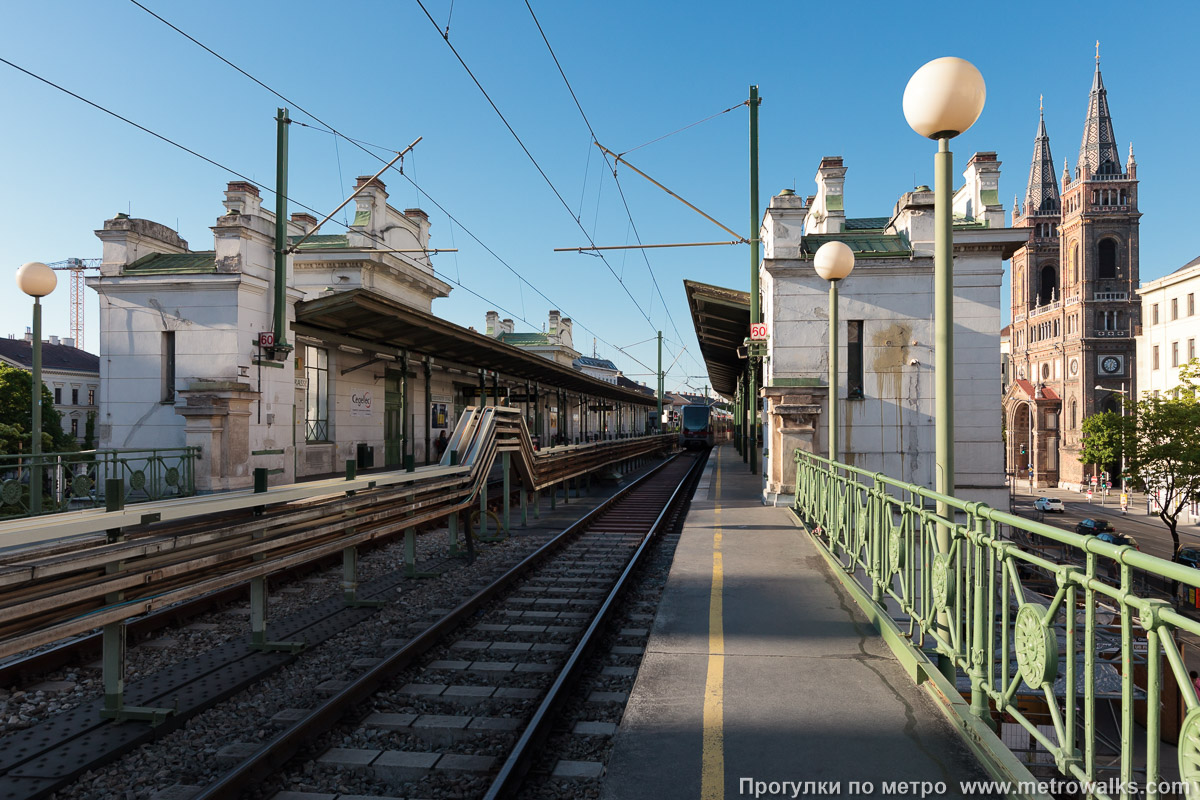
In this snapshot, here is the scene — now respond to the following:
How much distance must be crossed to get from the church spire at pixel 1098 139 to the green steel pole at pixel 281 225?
97567 mm

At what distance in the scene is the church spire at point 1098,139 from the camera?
278 feet

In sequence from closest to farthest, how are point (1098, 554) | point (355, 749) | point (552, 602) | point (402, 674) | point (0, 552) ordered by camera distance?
point (1098, 554), point (355, 749), point (0, 552), point (402, 674), point (552, 602)

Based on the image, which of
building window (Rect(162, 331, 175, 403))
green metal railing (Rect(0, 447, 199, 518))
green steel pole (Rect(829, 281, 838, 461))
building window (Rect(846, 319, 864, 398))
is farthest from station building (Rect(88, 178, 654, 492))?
building window (Rect(846, 319, 864, 398))

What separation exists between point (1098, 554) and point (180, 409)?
59.6 ft

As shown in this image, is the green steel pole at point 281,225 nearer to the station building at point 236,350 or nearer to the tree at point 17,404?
the station building at point 236,350

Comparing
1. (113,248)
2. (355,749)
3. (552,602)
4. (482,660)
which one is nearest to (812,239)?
(552,602)

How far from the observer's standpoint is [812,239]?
16531mm

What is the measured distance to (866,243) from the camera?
1641 centimetres

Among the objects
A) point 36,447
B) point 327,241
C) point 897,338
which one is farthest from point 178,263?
point 897,338

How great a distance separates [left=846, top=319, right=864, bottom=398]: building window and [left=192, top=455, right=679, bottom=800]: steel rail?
10789 millimetres

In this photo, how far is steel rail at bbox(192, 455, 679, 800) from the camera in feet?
12.3

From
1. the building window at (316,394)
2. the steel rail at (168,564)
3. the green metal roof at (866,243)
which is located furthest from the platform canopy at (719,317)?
the steel rail at (168,564)

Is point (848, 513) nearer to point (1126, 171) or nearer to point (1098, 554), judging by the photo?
point (1098, 554)

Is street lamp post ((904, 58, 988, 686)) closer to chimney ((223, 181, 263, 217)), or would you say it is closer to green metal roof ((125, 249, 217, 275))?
green metal roof ((125, 249, 217, 275))
